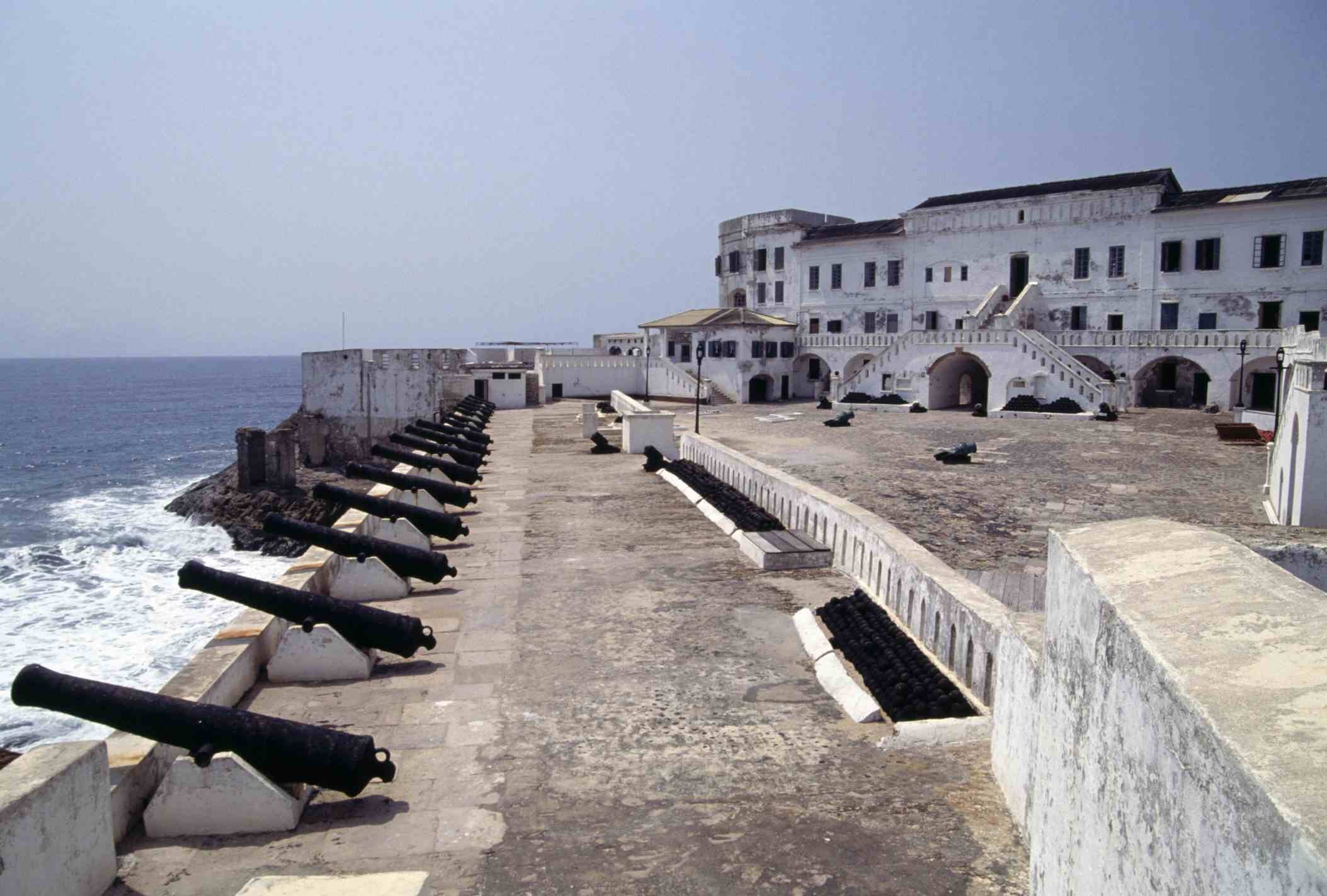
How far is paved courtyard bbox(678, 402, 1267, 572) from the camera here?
51.1ft

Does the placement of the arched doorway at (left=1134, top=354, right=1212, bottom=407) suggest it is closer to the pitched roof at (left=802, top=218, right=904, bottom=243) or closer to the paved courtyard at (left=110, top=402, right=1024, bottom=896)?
the pitched roof at (left=802, top=218, right=904, bottom=243)

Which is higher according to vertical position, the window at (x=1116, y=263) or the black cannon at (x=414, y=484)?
the window at (x=1116, y=263)

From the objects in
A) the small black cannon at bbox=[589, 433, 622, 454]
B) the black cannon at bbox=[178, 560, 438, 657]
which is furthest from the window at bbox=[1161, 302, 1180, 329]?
the black cannon at bbox=[178, 560, 438, 657]

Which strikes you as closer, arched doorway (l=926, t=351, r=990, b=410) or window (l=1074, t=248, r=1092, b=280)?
arched doorway (l=926, t=351, r=990, b=410)

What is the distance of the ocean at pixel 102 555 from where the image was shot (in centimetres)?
2106

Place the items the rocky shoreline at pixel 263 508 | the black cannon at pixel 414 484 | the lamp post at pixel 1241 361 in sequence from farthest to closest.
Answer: the lamp post at pixel 1241 361, the rocky shoreline at pixel 263 508, the black cannon at pixel 414 484

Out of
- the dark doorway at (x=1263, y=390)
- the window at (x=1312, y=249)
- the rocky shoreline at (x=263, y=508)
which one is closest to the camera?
the rocky shoreline at (x=263, y=508)

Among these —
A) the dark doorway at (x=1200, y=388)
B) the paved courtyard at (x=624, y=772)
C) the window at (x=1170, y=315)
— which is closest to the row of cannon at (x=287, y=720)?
the paved courtyard at (x=624, y=772)

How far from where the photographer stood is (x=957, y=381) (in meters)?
48.8

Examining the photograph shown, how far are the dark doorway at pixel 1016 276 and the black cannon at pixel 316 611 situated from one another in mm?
46733

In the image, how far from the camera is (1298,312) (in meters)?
42.2

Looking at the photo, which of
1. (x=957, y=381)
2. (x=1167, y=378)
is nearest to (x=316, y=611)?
(x=957, y=381)

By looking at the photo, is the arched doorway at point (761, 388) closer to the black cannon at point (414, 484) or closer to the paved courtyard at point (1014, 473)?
the paved courtyard at point (1014, 473)

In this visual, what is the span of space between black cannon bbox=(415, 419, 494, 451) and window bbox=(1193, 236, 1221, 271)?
114ft
